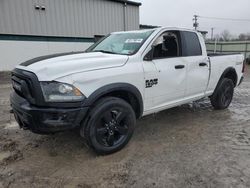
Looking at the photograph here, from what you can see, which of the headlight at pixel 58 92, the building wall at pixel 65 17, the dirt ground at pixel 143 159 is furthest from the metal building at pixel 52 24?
the headlight at pixel 58 92

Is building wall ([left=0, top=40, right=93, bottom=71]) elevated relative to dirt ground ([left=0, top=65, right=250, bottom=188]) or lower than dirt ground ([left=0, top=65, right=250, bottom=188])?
elevated

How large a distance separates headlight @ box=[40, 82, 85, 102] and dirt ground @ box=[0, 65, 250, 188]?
98cm

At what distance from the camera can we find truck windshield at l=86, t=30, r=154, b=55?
394cm

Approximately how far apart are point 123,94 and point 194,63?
5.91 feet

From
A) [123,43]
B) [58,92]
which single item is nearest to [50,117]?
[58,92]

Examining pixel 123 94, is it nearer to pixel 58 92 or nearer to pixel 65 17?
pixel 58 92

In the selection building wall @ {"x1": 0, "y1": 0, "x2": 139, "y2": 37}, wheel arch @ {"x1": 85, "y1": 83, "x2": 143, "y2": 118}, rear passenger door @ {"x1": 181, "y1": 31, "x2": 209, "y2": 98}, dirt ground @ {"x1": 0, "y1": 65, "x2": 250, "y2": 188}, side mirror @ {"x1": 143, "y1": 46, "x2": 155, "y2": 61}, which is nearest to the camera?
dirt ground @ {"x1": 0, "y1": 65, "x2": 250, "y2": 188}

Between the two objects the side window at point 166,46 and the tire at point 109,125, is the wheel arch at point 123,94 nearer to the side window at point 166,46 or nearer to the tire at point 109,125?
the tire at point 109,125

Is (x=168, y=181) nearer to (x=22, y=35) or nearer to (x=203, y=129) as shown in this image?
(x=203, y=129)

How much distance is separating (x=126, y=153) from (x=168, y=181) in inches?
35.5

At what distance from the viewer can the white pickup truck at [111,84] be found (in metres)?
3.00

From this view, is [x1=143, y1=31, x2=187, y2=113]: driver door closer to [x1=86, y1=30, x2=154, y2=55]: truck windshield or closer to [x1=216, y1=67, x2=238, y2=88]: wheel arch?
[x1=86, y1=30, x2=154, y2=55]: truck windshield

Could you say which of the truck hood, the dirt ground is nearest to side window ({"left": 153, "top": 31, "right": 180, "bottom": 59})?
the truck hood

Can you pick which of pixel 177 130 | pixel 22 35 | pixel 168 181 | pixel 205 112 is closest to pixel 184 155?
pixel 168 181
